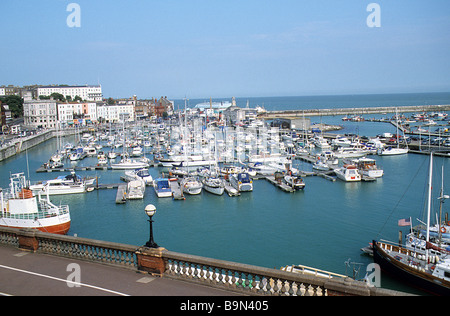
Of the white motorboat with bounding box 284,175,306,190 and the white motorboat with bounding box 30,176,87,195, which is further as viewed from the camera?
the white motorboat with bounding box 30,176,87,195

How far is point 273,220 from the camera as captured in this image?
28109mm

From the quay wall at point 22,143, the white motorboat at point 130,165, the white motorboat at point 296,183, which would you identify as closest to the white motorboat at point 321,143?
the white motorboat at point 296,183

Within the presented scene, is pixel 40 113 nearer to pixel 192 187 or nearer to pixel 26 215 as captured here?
pixel 192 187

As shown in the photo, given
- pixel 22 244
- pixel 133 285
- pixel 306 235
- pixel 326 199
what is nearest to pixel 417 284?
pixel 306 235

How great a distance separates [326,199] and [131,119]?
4004 inches

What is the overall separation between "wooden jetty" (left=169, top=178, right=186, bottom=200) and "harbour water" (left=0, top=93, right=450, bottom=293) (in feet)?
1.81

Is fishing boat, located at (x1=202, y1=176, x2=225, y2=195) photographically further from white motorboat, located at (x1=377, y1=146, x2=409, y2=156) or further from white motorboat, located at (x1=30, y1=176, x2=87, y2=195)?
white motorboat, located at (x1=377, y1=146, x2=409, y2=156)

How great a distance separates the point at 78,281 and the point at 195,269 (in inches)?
101

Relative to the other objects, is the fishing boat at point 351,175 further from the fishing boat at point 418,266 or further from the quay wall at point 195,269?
the quay wall at point 195,269

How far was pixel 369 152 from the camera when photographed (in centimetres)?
5631

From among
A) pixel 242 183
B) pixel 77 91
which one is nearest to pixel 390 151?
pixel 242 183

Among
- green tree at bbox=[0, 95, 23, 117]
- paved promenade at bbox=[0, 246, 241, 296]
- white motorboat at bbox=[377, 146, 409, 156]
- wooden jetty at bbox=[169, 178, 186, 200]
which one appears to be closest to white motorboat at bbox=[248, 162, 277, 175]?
wooden jetty at bbox=[169, 178, 186, 200]

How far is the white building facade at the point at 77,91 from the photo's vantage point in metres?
142

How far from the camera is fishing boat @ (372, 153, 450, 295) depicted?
1583 cm
